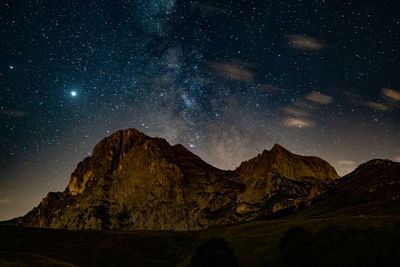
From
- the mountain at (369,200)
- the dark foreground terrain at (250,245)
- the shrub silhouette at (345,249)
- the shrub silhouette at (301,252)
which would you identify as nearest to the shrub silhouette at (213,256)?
the dark foreground terrain at (250,245)

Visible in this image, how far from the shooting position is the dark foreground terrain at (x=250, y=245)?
33750 mm

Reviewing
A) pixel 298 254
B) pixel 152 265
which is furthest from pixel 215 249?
pixel 152 265

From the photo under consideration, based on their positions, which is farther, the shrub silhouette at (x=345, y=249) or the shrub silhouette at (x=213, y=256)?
the shrub silhouette at (x=213, y=256)

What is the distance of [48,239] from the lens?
129m

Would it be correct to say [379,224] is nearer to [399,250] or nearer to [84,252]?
[399,250]

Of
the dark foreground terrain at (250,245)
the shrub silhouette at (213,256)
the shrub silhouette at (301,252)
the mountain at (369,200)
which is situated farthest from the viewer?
the mountain at (369,200)

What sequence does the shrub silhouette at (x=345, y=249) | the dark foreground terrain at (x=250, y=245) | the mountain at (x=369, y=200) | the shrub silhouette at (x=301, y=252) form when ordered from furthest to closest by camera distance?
the mountain at (x=369, y=200) → the shrub silhouette at (x=301, y=252) → the dark foreground terrain at (x=250, y=245) → the shrub silhouette at (x=345, y=249)

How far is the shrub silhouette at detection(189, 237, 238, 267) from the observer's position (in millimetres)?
35906

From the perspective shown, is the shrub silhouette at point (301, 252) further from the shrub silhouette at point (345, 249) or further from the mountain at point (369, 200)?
the mountain at point (369, 200)

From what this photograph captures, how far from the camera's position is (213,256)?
36281mm

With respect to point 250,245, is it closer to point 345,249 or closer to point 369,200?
point 345,249

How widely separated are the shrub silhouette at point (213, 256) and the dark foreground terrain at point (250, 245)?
2319 millimetres

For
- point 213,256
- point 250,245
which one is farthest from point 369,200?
point 213,256

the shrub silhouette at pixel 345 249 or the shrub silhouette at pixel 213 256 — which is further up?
the shrub silhouette at pixel 213 256
